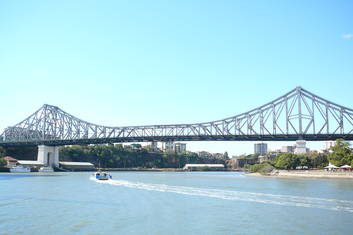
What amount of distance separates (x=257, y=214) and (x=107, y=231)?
875cm

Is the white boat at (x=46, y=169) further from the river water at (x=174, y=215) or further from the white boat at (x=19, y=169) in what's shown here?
the river water at (x=174, y=215)

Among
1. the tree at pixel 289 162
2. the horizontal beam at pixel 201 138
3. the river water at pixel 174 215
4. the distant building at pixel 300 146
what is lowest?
the river water at pixel 174 215

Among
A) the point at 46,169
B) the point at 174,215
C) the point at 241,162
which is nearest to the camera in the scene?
the point at 174,215

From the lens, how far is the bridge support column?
98.9m

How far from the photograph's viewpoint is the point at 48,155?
336 ft

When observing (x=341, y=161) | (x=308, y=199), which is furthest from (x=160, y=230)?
(x=341, y=161)

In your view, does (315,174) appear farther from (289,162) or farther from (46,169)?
(46,169)

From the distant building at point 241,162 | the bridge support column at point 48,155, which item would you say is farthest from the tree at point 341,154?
the distant building at point 241,162

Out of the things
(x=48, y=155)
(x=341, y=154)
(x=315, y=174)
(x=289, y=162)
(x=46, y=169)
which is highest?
(x=341, y=154)

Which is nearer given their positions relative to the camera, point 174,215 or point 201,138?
point 174,215

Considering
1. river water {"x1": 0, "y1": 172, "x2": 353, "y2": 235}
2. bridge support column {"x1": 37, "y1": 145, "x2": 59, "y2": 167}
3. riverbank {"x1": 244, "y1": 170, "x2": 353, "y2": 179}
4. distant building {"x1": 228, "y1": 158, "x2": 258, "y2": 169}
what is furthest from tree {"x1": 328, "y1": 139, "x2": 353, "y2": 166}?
distant building {"x1": 228, "y1": 158, "x2": 258, "y2": 169}

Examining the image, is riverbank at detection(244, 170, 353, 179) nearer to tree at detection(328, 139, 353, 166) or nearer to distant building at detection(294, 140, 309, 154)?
distant building at detection(294, 140, 309, 154)

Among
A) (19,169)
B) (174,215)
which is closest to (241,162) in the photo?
(19,169)

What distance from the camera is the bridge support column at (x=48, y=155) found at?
98938mm
